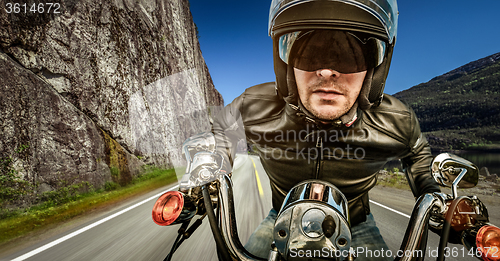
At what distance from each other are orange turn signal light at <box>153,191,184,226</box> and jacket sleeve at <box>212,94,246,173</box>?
0.40m

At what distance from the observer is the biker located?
2.96 ft

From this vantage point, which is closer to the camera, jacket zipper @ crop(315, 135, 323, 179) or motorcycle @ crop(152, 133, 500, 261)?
motorcycle @ crop(152, 133, 500, 261)

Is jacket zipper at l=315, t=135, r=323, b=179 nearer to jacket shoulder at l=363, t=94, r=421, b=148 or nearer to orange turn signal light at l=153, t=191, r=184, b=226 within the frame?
jacket shoulder at l=363, t=94, r=421, b=148

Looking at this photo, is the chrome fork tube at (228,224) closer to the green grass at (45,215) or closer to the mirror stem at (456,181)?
the mirror stem at (456,181)

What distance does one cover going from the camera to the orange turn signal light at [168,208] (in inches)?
31.3

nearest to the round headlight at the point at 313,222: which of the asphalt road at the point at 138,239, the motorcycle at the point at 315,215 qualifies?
the motorcycle at the point at 315,215

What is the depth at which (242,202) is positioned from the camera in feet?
16.6

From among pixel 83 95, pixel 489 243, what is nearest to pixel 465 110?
pixel 489 243

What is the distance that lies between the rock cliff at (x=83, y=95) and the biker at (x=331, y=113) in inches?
53.8

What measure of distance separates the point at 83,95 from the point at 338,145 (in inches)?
418

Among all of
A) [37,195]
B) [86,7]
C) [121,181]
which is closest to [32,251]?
[37,195]

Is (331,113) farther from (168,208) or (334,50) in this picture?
(168,208)

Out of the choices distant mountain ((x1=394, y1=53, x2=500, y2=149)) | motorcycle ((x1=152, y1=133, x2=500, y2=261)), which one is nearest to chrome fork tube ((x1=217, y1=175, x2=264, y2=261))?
motorcycle ((x1=152, y1=133, x2=500, y2=261))

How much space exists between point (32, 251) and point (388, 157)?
452 centimetres
